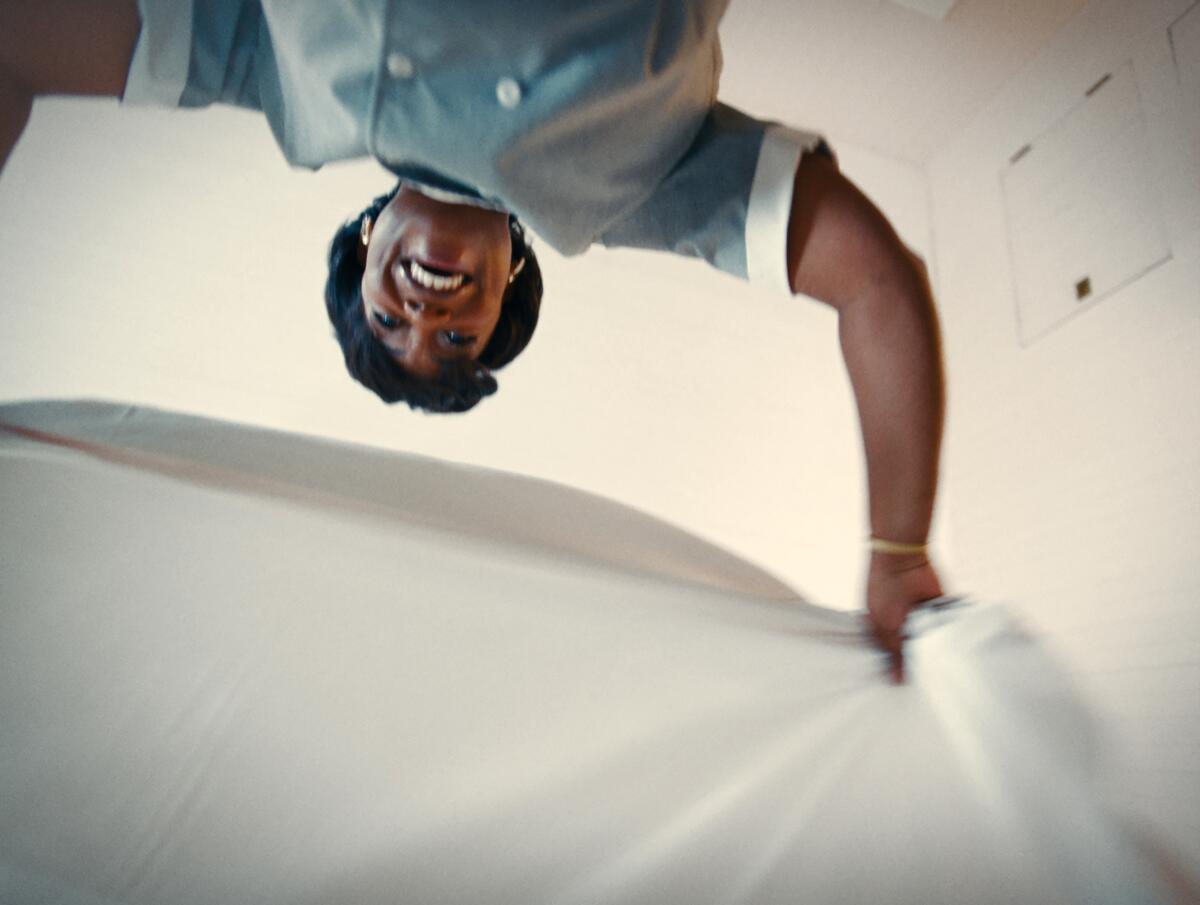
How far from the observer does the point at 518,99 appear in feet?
1.49

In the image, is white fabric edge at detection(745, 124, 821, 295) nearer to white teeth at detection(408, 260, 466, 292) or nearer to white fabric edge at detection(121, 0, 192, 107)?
white teeth at detection(408, 260, 466, 292)

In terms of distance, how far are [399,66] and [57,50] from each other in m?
0.21

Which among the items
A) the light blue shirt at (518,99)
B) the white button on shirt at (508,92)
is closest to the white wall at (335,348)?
the light blue shirt at (518,99)

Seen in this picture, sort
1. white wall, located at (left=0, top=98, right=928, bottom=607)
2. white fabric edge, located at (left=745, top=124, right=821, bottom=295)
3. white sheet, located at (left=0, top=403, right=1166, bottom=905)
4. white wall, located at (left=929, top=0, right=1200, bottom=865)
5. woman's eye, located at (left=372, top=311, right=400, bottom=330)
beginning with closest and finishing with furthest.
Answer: white sheet, located at (left=0, top=403, right=1166, bottom=905)
white fabric edge, located at (left=745, top=124, right=821, bottom=295)
woman's eye, located at (left=372, top=311, right=400, bottom=330)
white wall, located at (left=929, top=0, right=1200, bottom=865)
white wall, located at (left=0, top=98, right=928, bottom=607)

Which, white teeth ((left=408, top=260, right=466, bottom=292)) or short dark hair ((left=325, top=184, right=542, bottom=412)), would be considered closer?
white teeth ((left=408, top=260, right=466, bottom=292))

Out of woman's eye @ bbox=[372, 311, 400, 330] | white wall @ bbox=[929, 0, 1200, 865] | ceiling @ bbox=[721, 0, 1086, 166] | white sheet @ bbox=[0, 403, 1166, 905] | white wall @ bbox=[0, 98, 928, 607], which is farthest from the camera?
ceiling @ bbox=[721, 0, 1086, 166]

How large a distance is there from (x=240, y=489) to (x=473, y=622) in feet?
0.57

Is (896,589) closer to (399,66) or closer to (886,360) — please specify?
(886,360)

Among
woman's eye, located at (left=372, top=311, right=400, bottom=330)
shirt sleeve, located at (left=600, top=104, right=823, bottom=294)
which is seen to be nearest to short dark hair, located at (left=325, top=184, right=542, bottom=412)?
woman's eye, located at (left=372, top=311, right=400, bottom=330)

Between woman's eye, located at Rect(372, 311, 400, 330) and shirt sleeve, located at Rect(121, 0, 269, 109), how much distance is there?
19 centimetres

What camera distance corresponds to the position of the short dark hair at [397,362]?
730mm

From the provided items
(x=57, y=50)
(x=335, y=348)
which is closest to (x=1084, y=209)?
(x=335, y=348)

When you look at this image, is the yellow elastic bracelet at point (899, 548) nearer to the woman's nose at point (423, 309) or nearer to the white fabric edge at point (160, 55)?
the woman's nose at point (423, 309)

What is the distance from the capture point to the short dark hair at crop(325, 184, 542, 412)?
73 cm
